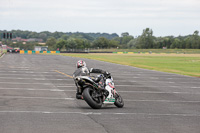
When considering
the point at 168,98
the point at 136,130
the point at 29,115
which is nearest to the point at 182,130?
the point at 136,130

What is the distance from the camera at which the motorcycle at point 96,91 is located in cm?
1192

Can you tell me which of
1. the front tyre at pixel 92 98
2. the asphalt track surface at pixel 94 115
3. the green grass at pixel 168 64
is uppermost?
the front tyre at pixel 92 98

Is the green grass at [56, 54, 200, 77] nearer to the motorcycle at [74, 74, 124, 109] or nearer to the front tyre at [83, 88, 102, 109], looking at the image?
the motorcycle at [74, 74, 124, 109]

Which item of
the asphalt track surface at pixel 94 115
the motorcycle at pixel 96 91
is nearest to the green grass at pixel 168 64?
the asphalt track surface at pixel 94 115

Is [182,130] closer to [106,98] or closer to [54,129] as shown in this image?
[54,129]

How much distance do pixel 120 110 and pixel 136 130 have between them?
337cm

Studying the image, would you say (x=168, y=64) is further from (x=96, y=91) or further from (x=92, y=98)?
(x=92, y=98)

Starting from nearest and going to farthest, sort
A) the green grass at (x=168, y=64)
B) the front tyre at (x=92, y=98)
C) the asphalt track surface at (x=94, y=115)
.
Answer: the asphalt track surface at (x=94, y=115)
the front tyre at (x=92, y=98)
the green grass at (x=168, y=64)

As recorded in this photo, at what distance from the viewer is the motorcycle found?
11922 millimetres

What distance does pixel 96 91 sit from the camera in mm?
12242

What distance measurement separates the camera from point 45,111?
11.3 m

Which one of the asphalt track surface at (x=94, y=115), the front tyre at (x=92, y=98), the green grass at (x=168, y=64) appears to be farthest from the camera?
the green grass at (x=168, y=64)

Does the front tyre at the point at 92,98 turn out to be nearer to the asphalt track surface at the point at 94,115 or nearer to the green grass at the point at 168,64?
the asphalt track surface at the point at 94,115

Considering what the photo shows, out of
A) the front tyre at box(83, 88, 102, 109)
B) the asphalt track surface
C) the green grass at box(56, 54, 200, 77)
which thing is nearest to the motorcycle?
the front tyre at box(83, 88, 102, 109)
